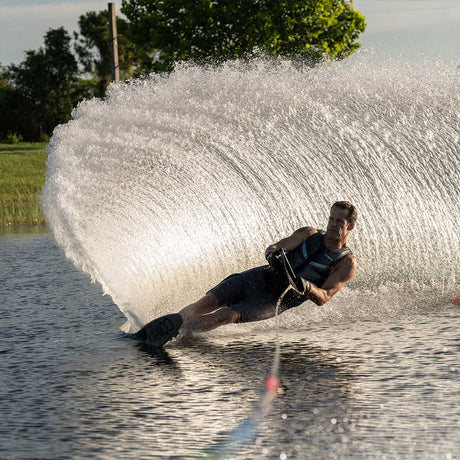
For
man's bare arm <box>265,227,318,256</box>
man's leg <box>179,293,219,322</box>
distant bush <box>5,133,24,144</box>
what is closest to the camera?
man's leg <box>179,293,219,322</box>

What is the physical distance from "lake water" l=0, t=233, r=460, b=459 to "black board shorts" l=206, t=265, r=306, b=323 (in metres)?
0.27

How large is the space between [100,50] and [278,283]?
5980cm

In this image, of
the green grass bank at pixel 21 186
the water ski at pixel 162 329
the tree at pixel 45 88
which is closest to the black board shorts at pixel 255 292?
the water ski at pixel 162 329

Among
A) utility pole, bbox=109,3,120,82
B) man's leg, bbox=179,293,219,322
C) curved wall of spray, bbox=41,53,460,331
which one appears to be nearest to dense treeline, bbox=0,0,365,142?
utility pole, bbox=109,3,120,82

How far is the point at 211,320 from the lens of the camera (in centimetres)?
830

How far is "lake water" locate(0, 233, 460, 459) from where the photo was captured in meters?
5.75

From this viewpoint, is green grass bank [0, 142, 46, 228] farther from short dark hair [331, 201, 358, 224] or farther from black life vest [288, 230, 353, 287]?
short dark hair [331, 201, 358, 224]

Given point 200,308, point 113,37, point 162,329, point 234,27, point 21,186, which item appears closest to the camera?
point 162,329

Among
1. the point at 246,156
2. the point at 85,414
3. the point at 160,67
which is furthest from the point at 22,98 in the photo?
the point at 85,414

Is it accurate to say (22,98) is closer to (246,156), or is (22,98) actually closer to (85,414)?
(246,156)

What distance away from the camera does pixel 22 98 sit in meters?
65.8

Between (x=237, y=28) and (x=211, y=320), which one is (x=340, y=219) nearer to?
(x=211, y=320)

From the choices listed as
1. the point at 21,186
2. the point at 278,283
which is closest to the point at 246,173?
the point at 278,283

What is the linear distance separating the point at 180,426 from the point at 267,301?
257 cm
